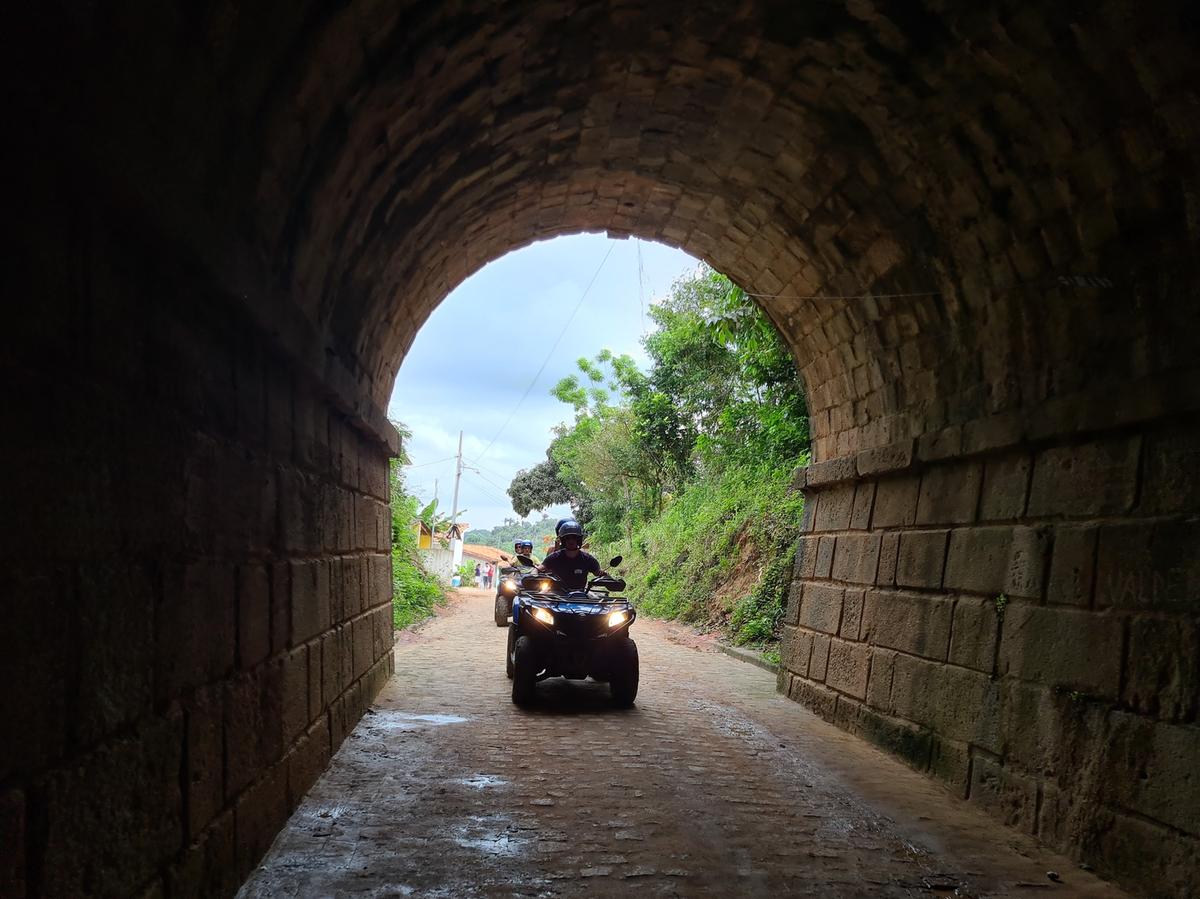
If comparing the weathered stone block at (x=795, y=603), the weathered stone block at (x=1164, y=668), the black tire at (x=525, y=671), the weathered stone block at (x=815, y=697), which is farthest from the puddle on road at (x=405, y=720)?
the weathered stone block at (x=1164, y=668)

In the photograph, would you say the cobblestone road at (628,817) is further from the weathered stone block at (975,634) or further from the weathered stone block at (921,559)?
the weathered stone block at (921,559)

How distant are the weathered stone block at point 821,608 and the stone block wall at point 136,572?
16.4ft

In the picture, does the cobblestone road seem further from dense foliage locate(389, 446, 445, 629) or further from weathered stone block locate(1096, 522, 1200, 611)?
dense foliage locate(389, 446, 445, 629)

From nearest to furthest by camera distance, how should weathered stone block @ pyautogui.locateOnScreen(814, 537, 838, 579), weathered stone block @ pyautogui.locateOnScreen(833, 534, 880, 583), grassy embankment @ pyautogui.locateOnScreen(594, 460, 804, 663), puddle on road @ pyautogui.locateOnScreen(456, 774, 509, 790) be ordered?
puddle on road @ pyautogui.locateOnScreen(456, 774, 509, 790), weathered stone block @ pyautogui.locateOnScreen(833, 534, 880, 583), weathered stone block @ pyautogui.locateOnScreen(814, 537, 838, 579), grassy embankment @ pyautogui.locateOnScreen(594, 460, 804, 663)

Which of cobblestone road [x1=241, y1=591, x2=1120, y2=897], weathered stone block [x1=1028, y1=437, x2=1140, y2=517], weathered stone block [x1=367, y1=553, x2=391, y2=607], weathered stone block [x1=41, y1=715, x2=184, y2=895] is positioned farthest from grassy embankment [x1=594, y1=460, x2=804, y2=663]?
weathered stone block [x1=41, y1=715, x2=184, y2=895]

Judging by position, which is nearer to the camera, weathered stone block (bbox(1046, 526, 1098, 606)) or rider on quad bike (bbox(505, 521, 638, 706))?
weathered stone block (bbox(1046, 526, 1098, 606))

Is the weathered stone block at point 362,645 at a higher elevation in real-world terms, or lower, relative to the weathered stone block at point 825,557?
lower

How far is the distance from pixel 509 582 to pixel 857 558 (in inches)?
236

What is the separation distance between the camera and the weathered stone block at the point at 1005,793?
4.53 metres

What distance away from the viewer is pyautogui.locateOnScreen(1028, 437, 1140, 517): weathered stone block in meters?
4.21

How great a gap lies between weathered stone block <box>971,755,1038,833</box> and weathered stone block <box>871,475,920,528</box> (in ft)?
6.60

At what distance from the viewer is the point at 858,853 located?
4.09 m

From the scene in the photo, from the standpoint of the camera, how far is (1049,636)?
461 cm

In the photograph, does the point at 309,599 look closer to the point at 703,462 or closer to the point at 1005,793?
the point at 1005,793
